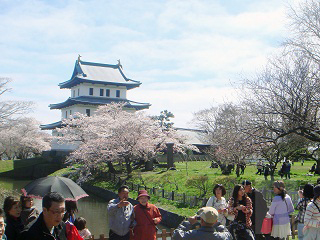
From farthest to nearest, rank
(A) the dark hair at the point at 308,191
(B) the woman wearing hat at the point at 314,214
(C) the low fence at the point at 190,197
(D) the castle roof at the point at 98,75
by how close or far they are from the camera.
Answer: (D) the castle roof at the point at 98,75 → (C) the low fence at the point at 190,197 → (A) the dark hair at the point at 308,191 → (B) the woman wearing hat at the point at 314,214

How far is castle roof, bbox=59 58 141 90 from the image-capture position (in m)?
47.7

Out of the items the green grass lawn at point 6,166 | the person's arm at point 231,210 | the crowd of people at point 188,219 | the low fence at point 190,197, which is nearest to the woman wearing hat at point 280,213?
the crowd of people at point 188,219

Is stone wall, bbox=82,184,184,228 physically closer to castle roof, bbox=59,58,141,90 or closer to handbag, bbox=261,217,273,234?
handbag, bbox=261,217,273,234

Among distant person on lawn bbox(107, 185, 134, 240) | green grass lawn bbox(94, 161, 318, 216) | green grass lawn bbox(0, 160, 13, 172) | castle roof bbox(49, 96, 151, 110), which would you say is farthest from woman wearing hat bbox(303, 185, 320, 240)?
castle roof bbox(49, 96, 151, 110)

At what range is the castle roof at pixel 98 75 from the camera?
47.7m

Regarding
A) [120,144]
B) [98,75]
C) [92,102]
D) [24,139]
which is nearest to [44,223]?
[120,144]

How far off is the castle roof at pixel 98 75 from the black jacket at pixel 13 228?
1693 inches

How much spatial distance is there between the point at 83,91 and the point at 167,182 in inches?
1119

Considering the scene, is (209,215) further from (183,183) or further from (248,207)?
(183,183)

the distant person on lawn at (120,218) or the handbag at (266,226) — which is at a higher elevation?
the distant person on lawn at (120,218)

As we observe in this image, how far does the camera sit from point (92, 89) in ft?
157

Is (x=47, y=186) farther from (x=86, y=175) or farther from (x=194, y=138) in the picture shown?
(x=194, y=138)

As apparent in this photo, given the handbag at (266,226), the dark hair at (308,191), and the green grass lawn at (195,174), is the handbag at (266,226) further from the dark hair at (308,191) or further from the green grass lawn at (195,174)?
the green grass lawn at (195,174)

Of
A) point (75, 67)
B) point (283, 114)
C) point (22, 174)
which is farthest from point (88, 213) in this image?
point (75, 67)
